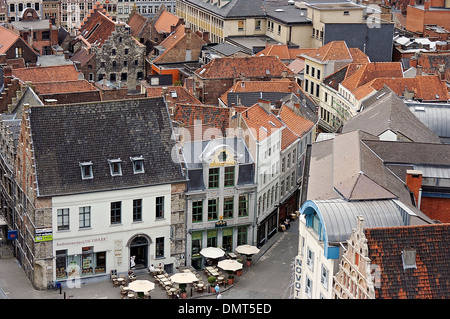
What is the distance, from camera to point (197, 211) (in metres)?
102

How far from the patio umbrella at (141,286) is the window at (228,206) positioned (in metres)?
13.0

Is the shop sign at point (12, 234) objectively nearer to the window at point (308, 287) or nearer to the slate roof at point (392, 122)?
the window at point (308, 287)

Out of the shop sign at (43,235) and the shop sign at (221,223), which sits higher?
the shop sign at (43,235)

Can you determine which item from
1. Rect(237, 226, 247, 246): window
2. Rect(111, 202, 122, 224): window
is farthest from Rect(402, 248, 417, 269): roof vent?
Rect(237, 226, 247, 246): window

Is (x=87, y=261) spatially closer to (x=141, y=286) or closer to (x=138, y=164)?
(x=141, y=286)

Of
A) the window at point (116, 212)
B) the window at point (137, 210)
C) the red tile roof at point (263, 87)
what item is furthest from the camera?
the red tile roof at point (263, 87)

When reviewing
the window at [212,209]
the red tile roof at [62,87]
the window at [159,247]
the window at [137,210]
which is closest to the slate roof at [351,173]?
the window at [212,209]

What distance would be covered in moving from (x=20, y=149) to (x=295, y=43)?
297ft

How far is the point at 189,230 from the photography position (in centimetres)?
10138

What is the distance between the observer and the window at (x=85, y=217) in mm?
96375

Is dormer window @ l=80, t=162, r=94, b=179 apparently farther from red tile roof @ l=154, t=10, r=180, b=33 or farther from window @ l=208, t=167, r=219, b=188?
red tile roof @ l=154, t=10, r=180, b=33

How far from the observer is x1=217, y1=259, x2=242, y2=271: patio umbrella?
3871 inches

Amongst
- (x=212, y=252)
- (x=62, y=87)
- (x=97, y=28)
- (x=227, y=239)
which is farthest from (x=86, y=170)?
(x=97, y=28)

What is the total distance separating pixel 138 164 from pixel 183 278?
11.9 m
